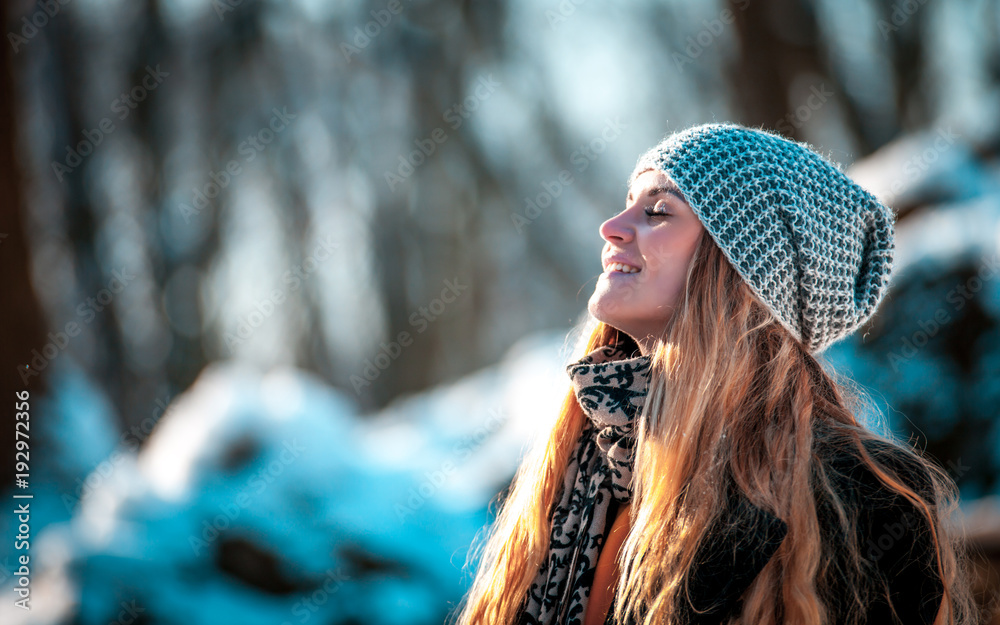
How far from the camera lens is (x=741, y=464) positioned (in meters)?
1.69

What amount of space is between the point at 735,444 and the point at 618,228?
2.15 ft

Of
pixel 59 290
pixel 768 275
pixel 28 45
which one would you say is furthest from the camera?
pixel 59 290

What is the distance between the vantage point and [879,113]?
638cm

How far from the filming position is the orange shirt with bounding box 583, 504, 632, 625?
1806 mm

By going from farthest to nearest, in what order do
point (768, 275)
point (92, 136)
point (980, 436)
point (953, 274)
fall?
point (92, 136)
point (953, 274)
point (980, 436)
point (768, 275)

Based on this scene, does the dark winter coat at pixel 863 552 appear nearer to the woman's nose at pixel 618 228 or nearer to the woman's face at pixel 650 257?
the woman's face at pixel 650 257

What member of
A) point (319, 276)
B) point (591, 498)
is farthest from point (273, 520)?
point (319, 276)

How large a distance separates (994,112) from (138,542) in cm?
546

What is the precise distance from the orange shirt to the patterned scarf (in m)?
0.03

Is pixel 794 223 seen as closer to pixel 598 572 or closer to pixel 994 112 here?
pixel 598 572

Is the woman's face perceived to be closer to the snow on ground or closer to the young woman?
the young woman

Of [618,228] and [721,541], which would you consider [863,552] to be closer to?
[721,541]

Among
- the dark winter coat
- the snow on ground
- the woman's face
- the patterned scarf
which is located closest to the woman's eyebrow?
the woman's face

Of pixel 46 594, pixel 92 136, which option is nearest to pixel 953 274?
pixel 46 594
